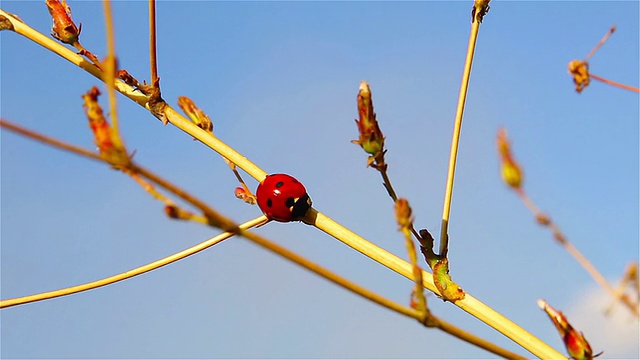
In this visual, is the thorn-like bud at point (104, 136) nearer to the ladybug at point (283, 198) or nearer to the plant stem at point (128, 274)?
the plant stem at point (128, 274)

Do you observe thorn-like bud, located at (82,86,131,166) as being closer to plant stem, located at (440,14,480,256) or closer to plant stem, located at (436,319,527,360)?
plant stem, located at (436,319,527,360)

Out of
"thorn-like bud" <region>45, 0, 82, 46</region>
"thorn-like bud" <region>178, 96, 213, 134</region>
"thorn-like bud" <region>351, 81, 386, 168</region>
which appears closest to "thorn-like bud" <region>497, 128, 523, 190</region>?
"thorn-like bud" <region>351, 81, 386, 168</region>

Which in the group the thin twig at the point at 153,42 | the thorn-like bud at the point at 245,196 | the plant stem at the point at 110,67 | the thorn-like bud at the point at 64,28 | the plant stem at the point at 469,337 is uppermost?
the thorn-like bud at the point at 64,28

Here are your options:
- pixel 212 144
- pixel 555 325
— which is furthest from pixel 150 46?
pixel 555 325

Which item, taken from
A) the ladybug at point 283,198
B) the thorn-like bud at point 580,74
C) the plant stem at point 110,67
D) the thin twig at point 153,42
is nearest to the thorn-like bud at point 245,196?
the ladybug at point 283,198

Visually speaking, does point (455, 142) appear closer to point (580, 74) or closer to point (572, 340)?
point (580, 74)

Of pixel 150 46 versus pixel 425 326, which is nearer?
pixel 425 326

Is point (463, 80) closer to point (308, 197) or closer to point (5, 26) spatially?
point (308, 197)
